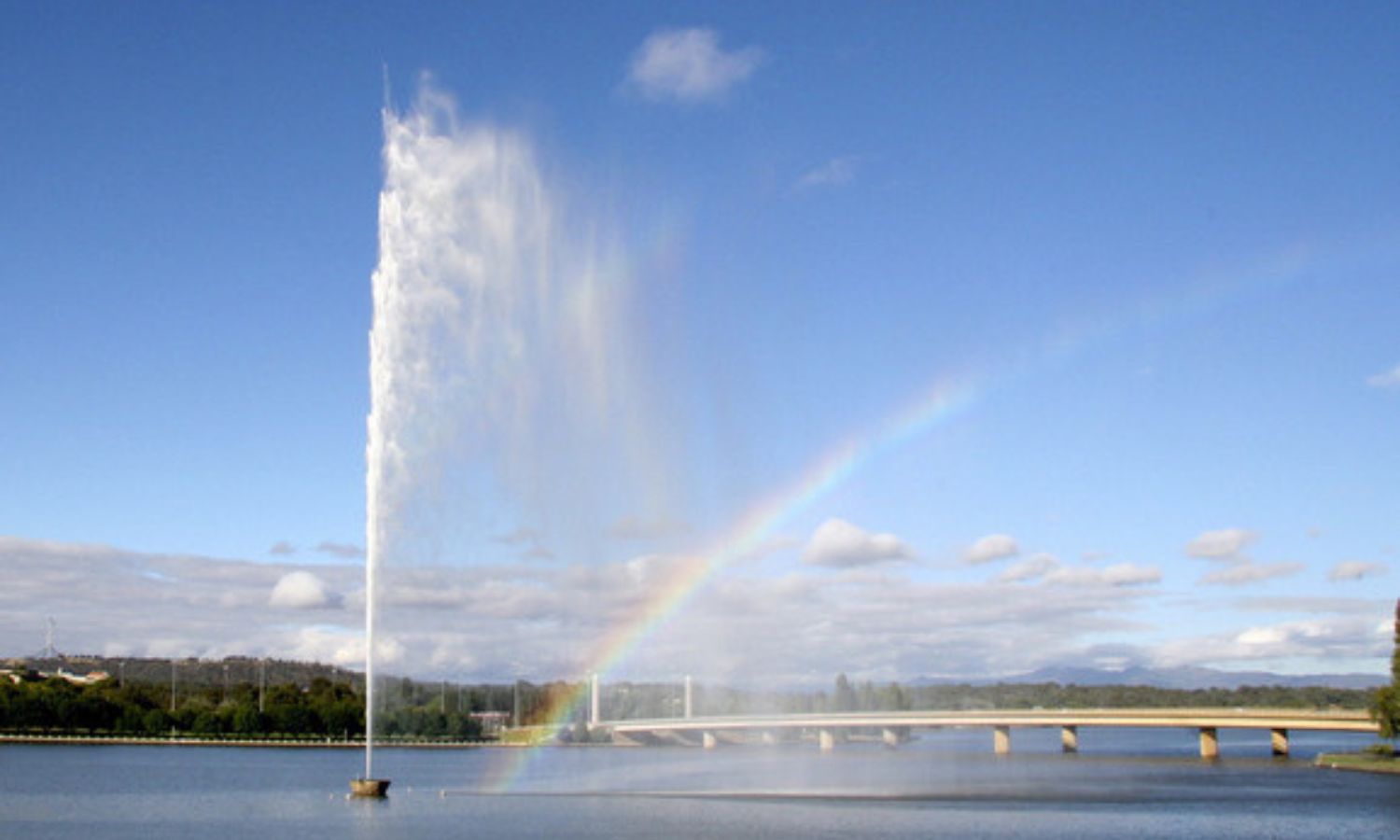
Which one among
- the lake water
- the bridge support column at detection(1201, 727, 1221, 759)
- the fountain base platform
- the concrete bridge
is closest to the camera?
the lake water

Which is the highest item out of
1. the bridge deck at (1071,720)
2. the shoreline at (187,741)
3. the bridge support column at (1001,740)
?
the bridge deck at (1071,720)

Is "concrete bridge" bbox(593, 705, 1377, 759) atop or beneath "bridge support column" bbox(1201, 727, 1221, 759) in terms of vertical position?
atop

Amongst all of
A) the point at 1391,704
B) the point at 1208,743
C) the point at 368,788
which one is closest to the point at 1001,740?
the point at 1208,743

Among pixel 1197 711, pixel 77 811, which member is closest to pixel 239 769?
pixel 77 811

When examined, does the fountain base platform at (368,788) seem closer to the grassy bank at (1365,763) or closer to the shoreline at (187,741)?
the grassy bank at (1365,763)

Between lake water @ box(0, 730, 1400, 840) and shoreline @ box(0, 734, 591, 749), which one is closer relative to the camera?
lake water @ box(0, 730, 1400, 840)

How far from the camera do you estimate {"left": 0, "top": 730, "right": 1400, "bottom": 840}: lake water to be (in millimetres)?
57125

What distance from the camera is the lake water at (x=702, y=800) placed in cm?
5712

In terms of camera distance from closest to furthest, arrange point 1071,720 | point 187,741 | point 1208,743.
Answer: point 1208,743 → point 1071,720 → point 187,741

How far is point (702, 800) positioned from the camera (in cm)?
7419

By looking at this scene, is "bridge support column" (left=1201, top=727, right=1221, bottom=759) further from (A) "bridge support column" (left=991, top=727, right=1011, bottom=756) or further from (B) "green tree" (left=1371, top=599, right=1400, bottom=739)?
(B) "green tree" (left=1371, top=599, right=1400, bottom=739)

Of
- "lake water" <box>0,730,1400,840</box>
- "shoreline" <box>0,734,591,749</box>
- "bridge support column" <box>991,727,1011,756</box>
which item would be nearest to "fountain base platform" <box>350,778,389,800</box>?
"lake water" <box>0,730,1400,840</box>

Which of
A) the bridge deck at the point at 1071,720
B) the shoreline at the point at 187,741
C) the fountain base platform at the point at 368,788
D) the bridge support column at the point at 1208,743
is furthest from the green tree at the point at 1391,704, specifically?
the shoreline at the point at 187,741

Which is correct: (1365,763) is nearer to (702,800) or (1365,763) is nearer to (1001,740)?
(1001,740)
